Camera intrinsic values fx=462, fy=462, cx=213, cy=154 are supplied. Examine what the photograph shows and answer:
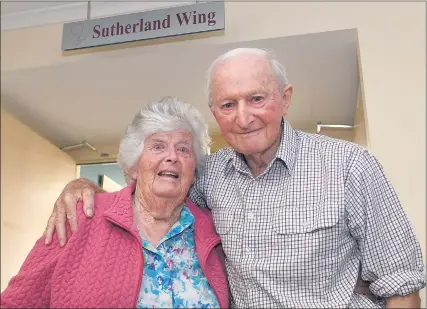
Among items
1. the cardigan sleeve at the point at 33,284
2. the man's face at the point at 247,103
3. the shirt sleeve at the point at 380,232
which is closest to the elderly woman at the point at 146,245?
the cardigan sleeve at the point at 33,284

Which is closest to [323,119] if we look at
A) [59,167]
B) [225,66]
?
[59,167]

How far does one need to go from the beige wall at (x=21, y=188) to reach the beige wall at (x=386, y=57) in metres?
0.94

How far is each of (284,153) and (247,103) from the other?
0.44ft

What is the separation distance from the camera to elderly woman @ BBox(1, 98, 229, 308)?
90 centimetres

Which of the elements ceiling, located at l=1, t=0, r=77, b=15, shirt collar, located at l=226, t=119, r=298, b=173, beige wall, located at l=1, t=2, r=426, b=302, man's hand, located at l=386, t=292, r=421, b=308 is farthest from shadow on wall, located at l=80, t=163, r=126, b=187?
man's hand, located at l=386, t=292, r=421, b=308

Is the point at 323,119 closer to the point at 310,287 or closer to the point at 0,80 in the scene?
the point at 0,80

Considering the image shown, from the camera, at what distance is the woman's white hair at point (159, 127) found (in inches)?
43.3

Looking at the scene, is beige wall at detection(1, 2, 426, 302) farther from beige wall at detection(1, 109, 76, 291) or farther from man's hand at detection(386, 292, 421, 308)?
beige wall at detection(1, 109, 76, 291)

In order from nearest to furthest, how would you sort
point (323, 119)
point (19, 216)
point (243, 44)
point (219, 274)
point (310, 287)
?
→ 1. point (310, 287)
2. point (219, 274)
3. point (243, 44)
4. point (19, 216)
5. point (323, 119)

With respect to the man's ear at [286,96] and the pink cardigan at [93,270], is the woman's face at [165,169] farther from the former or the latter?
the man's ear at [286,96]

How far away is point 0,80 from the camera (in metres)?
2.22

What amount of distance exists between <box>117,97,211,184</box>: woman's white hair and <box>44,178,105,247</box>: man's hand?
115 mm

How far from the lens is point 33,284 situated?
909 mm

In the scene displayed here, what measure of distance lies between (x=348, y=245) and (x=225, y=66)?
0.46m
